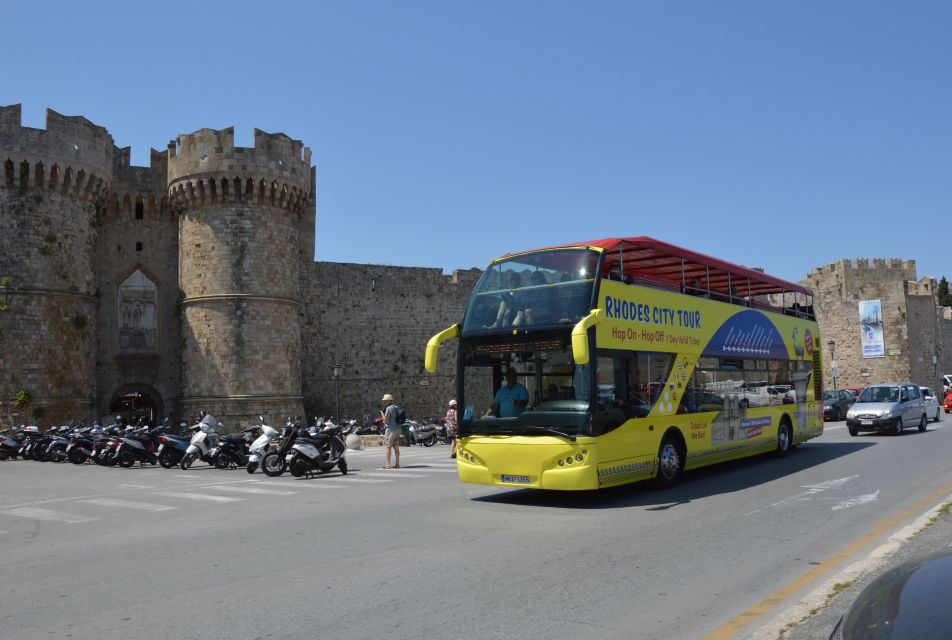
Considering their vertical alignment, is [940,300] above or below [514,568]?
above

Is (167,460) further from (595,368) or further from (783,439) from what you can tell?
(783,439)

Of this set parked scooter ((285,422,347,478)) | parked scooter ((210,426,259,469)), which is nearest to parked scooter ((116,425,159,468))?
parked scooter ((210,426,259,469))

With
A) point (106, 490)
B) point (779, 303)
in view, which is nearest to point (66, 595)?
point (106, 490)

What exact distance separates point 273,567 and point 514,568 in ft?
6.23

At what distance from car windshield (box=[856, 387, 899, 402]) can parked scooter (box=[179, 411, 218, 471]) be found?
52.4 feet

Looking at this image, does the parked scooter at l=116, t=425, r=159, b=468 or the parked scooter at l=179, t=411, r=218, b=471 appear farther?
the parked scooter at l=116, t=425, r=159, b=468

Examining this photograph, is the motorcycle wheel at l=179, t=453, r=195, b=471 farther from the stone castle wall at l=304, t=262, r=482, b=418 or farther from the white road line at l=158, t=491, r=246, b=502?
the stone castle wall at l=304, t=262, r=482, b=418

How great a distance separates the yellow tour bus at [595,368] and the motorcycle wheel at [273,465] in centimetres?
544

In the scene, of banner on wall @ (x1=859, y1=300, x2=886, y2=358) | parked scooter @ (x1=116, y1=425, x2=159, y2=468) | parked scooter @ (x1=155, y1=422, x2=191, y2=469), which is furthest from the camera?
banner on wall @ (x1=859, y1=300, x2=886, y2=358)

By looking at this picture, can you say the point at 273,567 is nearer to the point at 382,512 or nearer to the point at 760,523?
the point at 382,512

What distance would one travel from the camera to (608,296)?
9.31m

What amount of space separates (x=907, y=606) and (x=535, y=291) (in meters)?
7.30

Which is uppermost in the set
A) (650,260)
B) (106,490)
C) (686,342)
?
(650,260)

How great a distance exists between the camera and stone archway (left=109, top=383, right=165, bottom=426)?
26547 millimetres
